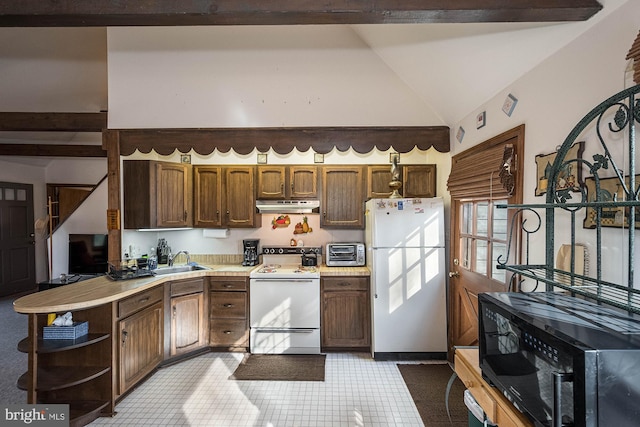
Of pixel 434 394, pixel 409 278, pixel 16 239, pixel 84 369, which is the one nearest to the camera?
pixel 84 369

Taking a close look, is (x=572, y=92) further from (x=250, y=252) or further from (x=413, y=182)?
(x=250, y=252)

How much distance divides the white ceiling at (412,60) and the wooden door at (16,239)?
1.09 m

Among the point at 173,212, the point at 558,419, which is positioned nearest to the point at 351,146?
the point at 173,212

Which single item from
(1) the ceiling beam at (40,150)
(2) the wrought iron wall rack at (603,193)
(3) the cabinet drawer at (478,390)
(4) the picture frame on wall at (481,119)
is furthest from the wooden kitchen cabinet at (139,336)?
(1) the ceiling beam at (40,150)

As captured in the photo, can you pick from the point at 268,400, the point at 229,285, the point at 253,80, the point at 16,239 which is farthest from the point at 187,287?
the point at 16,239

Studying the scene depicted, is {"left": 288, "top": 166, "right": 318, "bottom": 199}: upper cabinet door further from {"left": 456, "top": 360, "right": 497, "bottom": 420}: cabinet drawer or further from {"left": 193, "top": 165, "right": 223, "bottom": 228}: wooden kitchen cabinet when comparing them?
{"left": 456, "top": 360, "right": 497, "bottom": 420}: cabinet drawer

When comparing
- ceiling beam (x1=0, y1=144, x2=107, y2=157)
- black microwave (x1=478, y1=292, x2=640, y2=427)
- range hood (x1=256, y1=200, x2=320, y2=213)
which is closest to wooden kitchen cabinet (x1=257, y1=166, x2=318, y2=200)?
range hood (x1=256, y1=200, x2=320, y2=213)

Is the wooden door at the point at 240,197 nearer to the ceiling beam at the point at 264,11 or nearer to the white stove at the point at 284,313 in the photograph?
the white stove at the point at 284,313

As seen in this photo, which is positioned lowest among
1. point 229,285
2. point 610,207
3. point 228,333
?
point 228,333

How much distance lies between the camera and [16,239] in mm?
5508

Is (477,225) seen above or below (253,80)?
below

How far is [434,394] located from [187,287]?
2529 millimetres

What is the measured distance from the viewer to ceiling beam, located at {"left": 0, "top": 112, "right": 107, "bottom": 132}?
11.9 ft

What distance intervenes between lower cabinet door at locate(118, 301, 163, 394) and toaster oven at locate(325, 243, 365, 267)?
6.02ft
